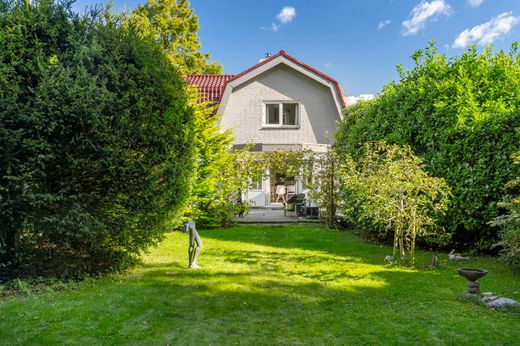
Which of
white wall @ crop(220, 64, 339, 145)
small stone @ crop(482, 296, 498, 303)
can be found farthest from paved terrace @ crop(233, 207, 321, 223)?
small stone @ crop(482, 296, 498, 303)

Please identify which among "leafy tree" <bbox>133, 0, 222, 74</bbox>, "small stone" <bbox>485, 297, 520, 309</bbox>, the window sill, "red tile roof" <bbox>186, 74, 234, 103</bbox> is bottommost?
"small stone" <bbox>485, 297, 520, 309</bbox>

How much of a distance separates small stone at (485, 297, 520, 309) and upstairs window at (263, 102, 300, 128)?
13.5 m

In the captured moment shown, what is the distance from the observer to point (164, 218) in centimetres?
613

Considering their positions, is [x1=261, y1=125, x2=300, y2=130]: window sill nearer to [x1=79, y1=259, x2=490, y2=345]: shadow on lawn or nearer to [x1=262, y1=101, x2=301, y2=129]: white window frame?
[x1=262, y1=101, x2=301, y2=129]: white window frame

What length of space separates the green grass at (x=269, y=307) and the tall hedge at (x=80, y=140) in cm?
90

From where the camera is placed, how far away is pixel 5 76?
487 centimetres

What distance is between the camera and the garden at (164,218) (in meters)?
4.07

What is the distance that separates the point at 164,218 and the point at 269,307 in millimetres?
2543

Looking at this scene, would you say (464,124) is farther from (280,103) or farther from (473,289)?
(280,103)

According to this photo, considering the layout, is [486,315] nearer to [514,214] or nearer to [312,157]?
[514,214]

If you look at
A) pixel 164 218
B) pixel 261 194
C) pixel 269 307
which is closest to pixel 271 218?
pixel 261 194

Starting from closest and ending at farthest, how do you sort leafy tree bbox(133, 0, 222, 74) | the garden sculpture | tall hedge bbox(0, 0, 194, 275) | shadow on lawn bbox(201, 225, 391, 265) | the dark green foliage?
1. tall hedge bbox(0, 0, 194, 275)
2. the garden sculpture
3. shadow on lawn bbox(201, 225, 391, 265)
4. the dark green foliage
5. leafy tree bbox(133, 0, 222, 74)

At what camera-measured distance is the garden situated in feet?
13.4

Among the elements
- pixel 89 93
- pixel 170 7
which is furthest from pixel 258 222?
pixel 170 7
